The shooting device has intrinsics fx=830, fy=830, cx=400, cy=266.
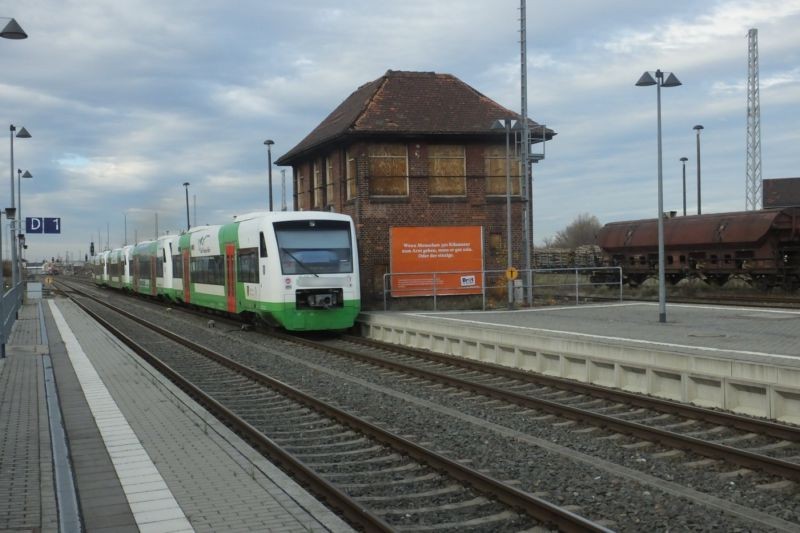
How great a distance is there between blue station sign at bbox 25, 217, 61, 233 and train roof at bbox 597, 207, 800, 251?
24.2m

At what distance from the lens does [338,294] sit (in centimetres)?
2009

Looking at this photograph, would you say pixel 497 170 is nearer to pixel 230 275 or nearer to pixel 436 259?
pixel 436 259

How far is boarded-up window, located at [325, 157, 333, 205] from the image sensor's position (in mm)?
29984

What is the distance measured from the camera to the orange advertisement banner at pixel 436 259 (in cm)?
2648

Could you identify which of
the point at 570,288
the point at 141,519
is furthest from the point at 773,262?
the point at 141,519

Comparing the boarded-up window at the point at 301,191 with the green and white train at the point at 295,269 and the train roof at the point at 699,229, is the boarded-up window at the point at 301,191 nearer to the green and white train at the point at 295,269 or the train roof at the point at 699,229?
the green and white train at the point at 295,269

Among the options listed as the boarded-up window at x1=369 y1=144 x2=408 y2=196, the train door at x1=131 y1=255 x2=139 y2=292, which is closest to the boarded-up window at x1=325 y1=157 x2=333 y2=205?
the boarded-up window at x1=369 y1=144 x2=408 y2=196

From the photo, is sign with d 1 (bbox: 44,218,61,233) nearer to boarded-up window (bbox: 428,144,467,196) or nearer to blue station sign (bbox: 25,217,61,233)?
blue station sign (bbox: 25,217,61,233)

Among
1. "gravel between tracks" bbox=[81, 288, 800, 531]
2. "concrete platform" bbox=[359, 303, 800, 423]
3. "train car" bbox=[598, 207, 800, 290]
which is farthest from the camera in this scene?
"train car" bbox=[598, 207, 800, 290]

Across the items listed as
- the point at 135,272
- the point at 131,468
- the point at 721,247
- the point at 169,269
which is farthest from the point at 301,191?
the point at 131,468

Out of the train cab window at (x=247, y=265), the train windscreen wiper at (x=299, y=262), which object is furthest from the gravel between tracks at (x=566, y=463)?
the train cab window at (x=247, y=265)

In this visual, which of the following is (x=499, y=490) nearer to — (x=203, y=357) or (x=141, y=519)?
(x=141, y=519)

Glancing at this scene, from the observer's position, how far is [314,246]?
20.2 meters

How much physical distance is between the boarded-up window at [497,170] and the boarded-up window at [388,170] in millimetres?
2928
